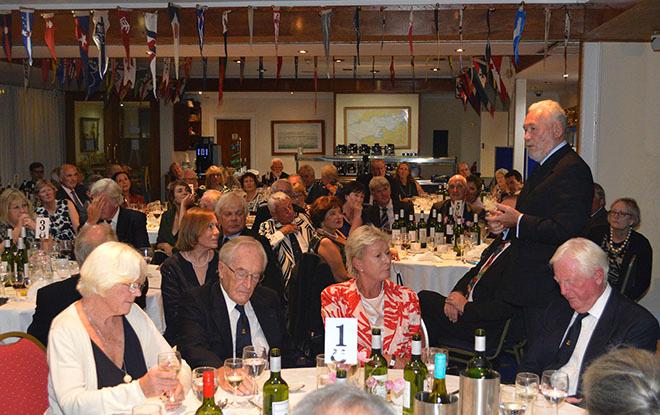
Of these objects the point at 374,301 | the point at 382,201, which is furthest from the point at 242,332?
the point at 382,201

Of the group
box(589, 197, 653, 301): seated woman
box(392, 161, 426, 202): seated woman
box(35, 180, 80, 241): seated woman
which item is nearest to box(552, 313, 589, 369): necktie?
box(589, 197, 653, 301): seated woman

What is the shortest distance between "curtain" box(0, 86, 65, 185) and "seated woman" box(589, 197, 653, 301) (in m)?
11.7

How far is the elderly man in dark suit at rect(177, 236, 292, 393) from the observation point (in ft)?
11.7

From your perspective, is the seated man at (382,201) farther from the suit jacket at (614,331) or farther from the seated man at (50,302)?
the suit jacket at (614,331)

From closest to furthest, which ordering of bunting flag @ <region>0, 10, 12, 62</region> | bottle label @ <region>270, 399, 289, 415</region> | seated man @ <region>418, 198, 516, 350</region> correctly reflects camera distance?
bottle label @ <region>270, 399, 289, 415</region>, seated man @ <region>418, 198, 516, 350</region>, bunting flag @ <region>0, 10, 12, 62</region>

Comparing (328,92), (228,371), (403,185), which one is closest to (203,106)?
(328,92)

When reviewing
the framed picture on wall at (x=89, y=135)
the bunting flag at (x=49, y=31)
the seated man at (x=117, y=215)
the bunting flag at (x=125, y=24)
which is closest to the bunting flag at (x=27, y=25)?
the bunting flag at (x=49, y=31)

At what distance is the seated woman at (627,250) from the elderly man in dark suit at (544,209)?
68.3 inches

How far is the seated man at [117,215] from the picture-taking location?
6816 mm

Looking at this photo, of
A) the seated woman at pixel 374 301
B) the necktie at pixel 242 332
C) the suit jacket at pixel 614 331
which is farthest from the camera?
the seated woman at pixel 374 301

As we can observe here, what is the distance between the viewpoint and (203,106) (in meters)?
19.6

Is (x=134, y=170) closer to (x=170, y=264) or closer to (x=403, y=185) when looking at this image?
(x=403, y=185)

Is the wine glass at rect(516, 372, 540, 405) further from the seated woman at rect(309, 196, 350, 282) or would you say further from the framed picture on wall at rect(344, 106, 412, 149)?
the framed picture on wall at rect(344, 106, 412, 149)

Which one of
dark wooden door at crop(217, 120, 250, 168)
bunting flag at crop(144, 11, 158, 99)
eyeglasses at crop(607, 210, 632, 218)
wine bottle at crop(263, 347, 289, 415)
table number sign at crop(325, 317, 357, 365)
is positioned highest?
bunting flag at crop(144, 11, 158, 99)
